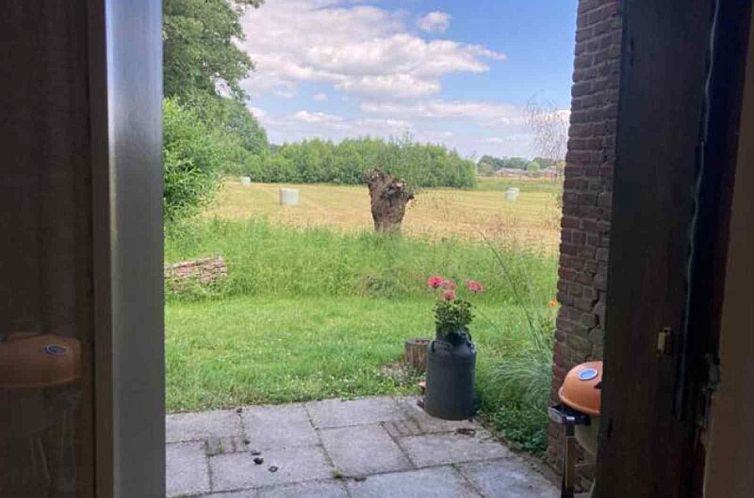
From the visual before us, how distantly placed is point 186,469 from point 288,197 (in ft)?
11.3

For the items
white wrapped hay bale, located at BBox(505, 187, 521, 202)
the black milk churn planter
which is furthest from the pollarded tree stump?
white wrapped hay bale, located at BBox(505, 187, 521, 202)

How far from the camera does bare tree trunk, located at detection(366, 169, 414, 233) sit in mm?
5742

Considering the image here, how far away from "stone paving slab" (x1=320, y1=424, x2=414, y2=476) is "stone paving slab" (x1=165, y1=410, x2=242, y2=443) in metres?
0.54

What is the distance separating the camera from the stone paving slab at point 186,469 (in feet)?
8.91

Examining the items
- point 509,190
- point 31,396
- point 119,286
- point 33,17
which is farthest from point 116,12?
point 509,190

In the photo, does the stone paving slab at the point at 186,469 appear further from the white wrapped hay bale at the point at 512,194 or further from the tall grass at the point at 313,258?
the white wrapped hay bale at the point at 512,194

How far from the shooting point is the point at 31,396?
725 millimetres

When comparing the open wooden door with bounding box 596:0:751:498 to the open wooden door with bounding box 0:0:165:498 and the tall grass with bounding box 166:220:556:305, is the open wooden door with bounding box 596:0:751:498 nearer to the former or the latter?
the open wooden door with bounding box 0:0:165:498

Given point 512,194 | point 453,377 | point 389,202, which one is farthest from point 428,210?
point 453,377

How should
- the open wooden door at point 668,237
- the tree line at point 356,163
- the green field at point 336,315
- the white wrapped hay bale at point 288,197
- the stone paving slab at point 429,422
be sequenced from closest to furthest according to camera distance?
the open wooden door at point 668,237 → the stone paving slab at point 429,422 → the green field at point 336,315 → the tree line at point 356,163 → the white wrapped hay bale at point 288,197

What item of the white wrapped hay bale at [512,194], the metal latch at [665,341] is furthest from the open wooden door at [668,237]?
the white wrapped hay bale at [512,194]

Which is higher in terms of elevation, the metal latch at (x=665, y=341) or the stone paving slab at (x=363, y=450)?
the metal latch at (x=665, y=341)

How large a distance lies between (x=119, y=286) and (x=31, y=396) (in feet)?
0.58

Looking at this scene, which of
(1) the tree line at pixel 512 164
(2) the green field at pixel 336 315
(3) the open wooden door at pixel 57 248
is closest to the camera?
(3) the open wooden door at pixel 57 248
